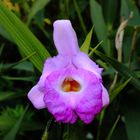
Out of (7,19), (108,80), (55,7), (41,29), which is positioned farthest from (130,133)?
(55,7)

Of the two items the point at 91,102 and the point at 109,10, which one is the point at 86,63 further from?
the point at 109,10

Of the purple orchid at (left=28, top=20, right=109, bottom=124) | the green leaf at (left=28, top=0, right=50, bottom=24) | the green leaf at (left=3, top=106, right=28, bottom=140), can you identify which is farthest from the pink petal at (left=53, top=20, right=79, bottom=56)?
the green leaf at (left=28, top=0, right=50, bottom=24)

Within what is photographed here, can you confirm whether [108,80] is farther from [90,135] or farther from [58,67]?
[58,67]

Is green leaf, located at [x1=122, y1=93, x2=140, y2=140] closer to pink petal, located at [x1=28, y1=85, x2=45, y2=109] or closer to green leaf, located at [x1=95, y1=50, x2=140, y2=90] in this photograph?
green leaf, located at [x1=95, y1=50, x2=140, y2=90]

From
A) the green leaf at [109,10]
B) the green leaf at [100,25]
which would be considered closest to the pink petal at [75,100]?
the green leaf at [100,25]

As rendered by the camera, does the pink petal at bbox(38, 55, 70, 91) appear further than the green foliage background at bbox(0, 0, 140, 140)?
No

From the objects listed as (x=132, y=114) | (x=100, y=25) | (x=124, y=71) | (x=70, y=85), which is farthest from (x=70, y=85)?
A: (x=100, y=25)

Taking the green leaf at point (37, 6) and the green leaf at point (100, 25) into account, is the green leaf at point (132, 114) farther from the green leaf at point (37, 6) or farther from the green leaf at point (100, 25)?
the green leaf at point (37, 6)
